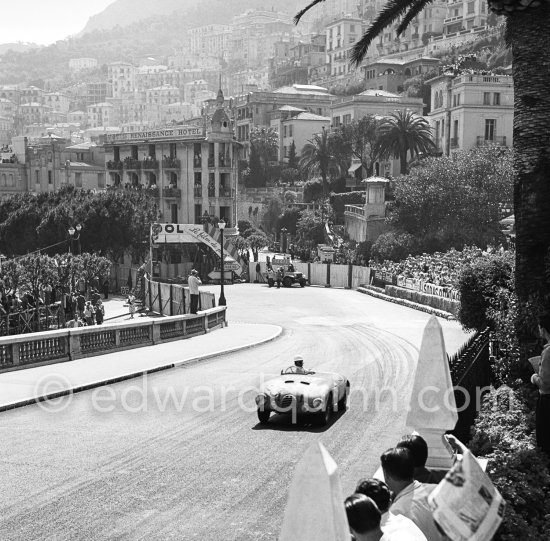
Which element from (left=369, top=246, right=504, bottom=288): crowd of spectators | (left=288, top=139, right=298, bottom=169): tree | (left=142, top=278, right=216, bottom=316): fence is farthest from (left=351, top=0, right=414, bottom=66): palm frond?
(left=288, top=139, right=298, bottom=169): tree

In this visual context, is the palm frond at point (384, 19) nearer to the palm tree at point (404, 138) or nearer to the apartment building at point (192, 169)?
the palm tree at point (404, 138)

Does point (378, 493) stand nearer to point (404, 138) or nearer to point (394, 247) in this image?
point (394, 247)

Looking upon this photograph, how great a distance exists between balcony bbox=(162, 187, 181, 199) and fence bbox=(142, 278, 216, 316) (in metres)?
47.2

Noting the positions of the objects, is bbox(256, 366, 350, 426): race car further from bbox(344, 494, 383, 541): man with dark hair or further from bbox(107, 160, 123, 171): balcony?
bbox(107, 160, 123, 171): balcony

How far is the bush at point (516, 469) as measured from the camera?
7.51 meters

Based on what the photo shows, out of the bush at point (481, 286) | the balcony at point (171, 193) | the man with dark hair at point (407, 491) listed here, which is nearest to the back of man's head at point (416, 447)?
the man with dark hair at point (407, 491)

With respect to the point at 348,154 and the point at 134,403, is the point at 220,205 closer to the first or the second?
the point at 348,154

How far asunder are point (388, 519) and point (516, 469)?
10.0ft

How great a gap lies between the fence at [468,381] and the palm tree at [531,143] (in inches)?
37.4

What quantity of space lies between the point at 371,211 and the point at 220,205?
24090 millimetres

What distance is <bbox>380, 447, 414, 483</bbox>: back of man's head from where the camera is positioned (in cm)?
658

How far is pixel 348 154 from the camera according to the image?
101 metres

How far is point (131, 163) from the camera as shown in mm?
98062

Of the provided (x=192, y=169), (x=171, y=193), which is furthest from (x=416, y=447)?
(x=171, y=193)
